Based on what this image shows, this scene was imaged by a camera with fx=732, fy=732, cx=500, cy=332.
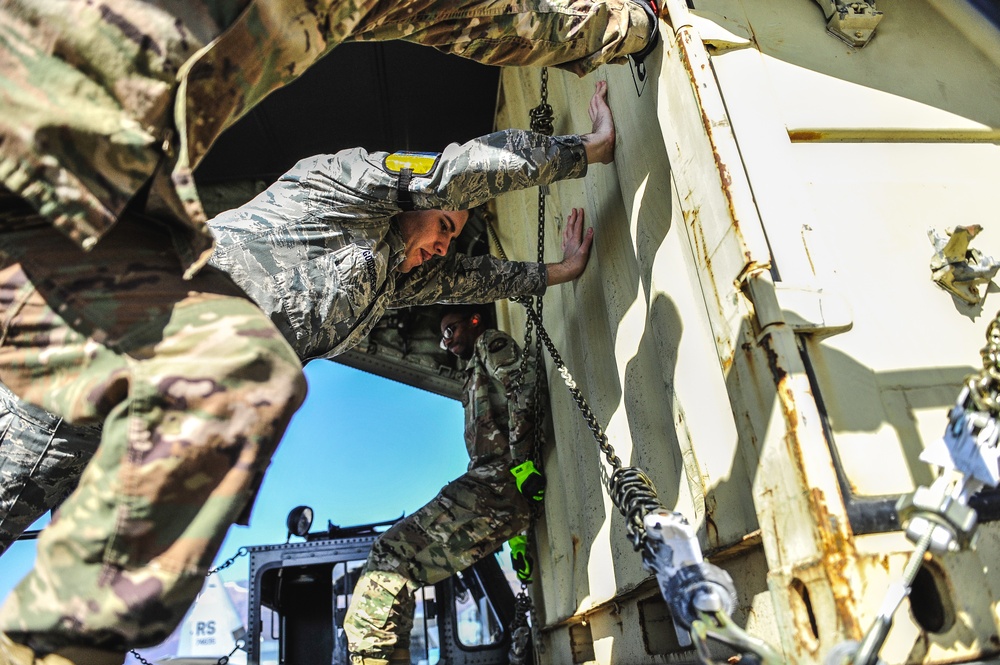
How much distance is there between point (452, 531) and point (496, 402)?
712 mm

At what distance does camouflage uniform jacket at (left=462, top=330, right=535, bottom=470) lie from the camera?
3336mm

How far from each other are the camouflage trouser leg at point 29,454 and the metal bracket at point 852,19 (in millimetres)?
2007

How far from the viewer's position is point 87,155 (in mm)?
935

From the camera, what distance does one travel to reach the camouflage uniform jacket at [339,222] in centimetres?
181

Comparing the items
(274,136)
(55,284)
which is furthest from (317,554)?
(55,284)

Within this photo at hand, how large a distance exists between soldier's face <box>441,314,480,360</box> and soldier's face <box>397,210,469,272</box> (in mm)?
1859

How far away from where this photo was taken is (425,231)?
2256 mm

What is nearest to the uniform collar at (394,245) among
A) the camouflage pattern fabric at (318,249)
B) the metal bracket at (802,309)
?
the camouflage pattern fabric at (318,249)

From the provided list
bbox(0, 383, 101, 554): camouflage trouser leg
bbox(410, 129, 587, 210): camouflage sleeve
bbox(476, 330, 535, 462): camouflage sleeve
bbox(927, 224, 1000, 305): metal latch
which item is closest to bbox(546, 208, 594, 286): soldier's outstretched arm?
bbox(410, 129, 587, 210): camouflage sleeve

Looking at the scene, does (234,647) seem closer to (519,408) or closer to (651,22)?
(519,408)

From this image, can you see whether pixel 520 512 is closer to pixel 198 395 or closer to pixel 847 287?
pixel 847 287

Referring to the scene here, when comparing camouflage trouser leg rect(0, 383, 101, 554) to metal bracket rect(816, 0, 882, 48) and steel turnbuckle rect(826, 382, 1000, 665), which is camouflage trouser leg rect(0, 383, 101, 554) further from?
metal bracket rect(816, 0, 882, 48)

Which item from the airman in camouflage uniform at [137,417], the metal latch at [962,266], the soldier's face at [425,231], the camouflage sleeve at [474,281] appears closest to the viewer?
the airman in camouflage uniform at [137,417]

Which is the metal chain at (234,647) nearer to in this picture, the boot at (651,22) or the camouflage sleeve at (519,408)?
the camouflage sleeve at (519,408)
